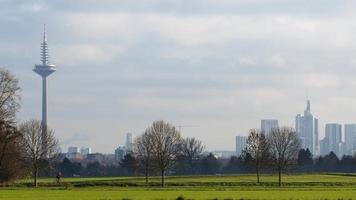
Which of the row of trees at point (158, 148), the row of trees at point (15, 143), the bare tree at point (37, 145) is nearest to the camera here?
the row of trees at point (15, 143)

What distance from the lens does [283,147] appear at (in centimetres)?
13100

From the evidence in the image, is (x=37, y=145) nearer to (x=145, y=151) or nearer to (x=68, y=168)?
(x=145, y=151)

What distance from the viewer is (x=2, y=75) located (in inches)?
3209

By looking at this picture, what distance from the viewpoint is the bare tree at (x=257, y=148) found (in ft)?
425

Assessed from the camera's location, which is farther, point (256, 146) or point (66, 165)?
point (66, 165)

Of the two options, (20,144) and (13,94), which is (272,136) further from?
(13,94)

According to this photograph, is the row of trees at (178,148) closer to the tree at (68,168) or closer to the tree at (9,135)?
the tree at (9,135)

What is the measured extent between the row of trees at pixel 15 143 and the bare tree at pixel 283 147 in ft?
114

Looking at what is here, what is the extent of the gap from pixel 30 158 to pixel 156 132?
25712 millimetres

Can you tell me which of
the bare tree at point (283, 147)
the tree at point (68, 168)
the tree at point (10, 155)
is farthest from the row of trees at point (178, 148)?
the tree at point (68, 168)

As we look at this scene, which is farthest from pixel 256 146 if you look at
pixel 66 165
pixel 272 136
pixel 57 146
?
pixel 66 165

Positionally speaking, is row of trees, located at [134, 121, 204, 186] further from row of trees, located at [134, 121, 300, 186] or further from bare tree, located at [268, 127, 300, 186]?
bare tree, located at [268, 127, 300, 186]

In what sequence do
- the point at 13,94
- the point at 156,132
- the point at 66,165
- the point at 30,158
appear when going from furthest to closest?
the point at 66,165 → the point at 156,132 → the point at 30,158 → the point at 13,94

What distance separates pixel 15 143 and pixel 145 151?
130 ft
